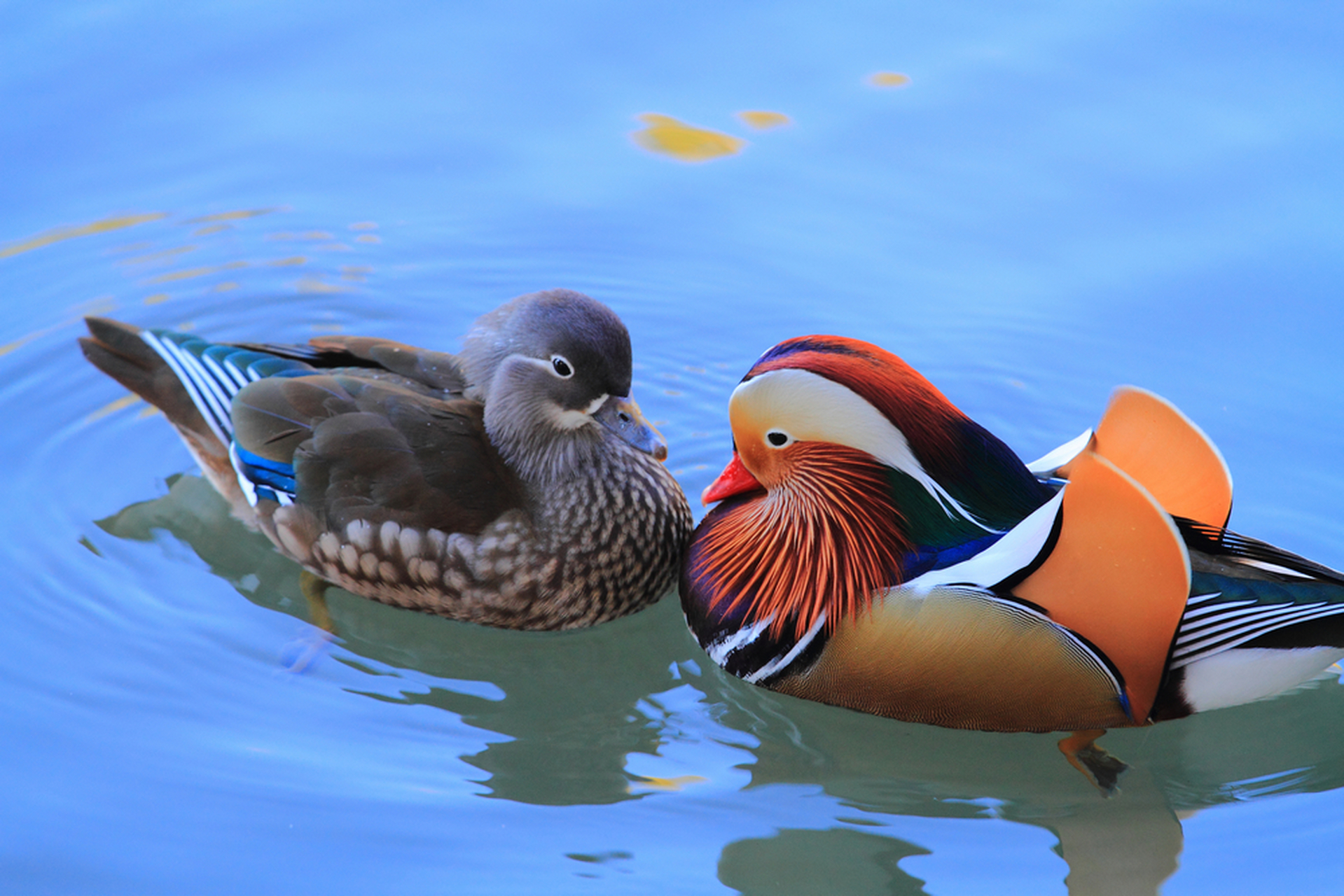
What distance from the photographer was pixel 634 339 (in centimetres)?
482

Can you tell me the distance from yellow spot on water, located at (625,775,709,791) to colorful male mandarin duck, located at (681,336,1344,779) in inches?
12.9

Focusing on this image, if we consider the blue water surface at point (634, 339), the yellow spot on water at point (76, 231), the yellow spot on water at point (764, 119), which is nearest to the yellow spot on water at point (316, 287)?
the blue water surface at point (634, 339)

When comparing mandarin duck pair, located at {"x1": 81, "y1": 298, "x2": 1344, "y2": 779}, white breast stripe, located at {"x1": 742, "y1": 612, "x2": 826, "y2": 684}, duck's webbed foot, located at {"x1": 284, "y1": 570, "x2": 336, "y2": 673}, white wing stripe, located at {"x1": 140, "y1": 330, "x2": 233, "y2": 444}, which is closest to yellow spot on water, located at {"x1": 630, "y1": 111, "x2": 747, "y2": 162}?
mandarin duck pair, located at {"x1": 81, "y1": 298, "x2": 1344, "y2": 779}

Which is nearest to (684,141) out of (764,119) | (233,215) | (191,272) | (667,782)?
(764,119)

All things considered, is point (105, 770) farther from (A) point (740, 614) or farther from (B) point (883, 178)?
(B) point (883, 178)

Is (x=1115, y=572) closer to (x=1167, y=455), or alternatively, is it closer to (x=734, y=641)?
(x=1167, y=455)

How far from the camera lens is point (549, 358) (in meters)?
3.53

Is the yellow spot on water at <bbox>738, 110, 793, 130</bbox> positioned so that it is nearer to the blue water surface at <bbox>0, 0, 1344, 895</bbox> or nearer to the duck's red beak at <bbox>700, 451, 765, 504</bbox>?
the blue water surface at <bbox>0, 0, 1344, 895</bbox>

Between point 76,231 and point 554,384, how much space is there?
270 cm

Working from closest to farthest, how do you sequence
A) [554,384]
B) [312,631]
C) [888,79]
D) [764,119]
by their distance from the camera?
[554,384] → [312,631] → [764,119] → [888,79]

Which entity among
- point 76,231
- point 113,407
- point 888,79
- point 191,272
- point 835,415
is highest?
point 888,79

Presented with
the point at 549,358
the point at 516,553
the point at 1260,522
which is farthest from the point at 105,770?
the point at 1260,522

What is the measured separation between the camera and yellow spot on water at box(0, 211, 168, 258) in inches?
202

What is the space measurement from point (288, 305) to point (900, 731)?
281 centimetres
